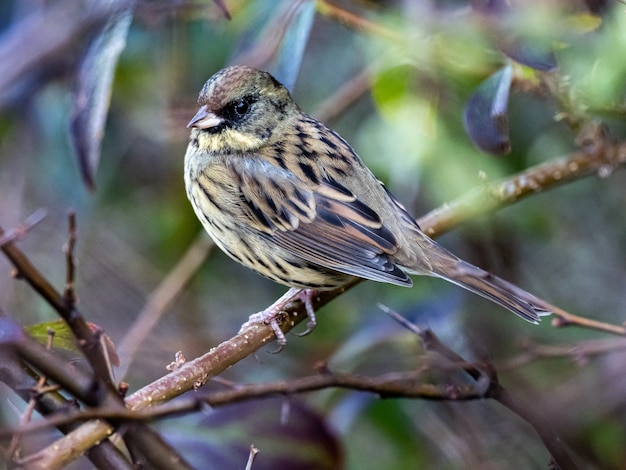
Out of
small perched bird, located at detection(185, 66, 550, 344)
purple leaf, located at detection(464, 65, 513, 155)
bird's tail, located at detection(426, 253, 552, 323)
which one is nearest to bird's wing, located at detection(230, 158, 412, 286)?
small perched bird, located at detection(185, 66, 550, 344)

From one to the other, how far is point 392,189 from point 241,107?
0.82 m

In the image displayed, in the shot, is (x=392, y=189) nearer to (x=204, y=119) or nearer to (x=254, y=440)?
(x=204, y=119)

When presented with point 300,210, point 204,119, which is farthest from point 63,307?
point 300,210

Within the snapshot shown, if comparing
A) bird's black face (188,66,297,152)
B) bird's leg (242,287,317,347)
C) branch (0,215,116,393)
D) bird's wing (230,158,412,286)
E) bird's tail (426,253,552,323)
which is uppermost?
branch (0,215,116,393)

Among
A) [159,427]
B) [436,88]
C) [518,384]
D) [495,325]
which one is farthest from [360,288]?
[159,427]

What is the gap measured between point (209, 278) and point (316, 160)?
158 cm

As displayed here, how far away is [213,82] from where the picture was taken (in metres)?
3.24

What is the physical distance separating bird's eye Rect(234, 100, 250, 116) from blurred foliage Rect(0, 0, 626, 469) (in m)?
0.18

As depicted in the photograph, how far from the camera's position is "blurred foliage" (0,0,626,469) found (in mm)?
3184

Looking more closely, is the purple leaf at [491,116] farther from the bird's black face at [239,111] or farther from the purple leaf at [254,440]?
the purple leaf at [254,440]

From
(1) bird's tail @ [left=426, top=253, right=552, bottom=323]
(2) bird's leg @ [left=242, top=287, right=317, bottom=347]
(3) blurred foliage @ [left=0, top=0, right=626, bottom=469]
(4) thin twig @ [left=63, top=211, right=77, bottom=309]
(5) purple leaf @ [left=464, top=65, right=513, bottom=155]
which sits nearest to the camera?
(4) thin twig @ [left=63, top=211, right=77, bottom=309]

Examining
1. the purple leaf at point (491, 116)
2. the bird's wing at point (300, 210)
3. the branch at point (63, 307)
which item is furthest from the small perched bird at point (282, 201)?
the branch at point (63, 307)

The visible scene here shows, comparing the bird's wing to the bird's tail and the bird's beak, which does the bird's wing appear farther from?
the bird's tail

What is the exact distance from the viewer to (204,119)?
3.25 m
